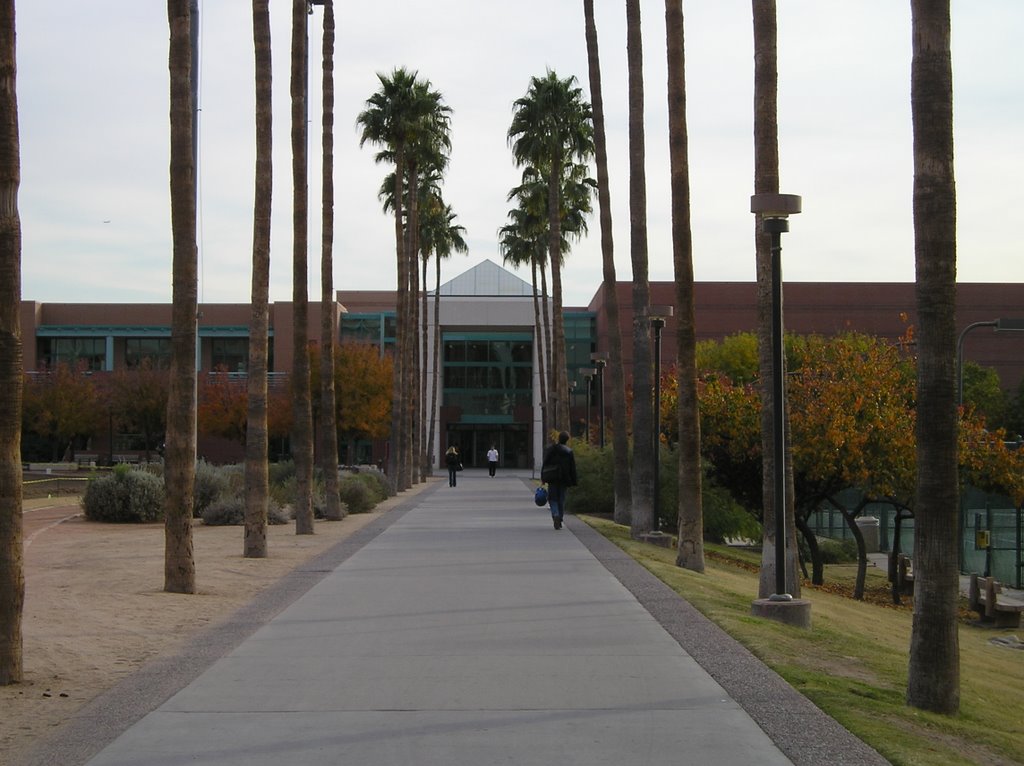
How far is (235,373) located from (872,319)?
40972mm

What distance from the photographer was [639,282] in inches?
976

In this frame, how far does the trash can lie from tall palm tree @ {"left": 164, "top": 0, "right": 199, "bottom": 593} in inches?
1075

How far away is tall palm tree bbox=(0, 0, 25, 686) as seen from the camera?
9094mm

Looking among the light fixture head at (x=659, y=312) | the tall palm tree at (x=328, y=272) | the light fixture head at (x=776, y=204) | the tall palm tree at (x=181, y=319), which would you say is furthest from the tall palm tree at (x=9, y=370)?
the tall palm tree at (x=328, y=272)

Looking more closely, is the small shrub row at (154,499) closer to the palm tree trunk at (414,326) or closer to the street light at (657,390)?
the street light at (657,390)

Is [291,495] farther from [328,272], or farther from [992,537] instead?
[992,537]

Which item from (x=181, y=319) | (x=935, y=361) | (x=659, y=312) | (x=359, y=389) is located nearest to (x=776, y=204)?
(x=935, y=361)

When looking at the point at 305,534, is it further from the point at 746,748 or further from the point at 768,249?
the point at 746,748

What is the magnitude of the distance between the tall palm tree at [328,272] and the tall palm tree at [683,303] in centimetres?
985

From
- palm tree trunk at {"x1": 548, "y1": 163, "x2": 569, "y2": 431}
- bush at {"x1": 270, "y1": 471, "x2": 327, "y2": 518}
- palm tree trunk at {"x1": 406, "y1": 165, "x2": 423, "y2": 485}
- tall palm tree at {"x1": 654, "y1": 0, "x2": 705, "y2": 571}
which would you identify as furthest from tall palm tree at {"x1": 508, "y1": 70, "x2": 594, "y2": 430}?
tall palm tree at {"x1": 654, "y1": 0, "x2": 705, "y2": 571}

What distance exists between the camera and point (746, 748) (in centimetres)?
730

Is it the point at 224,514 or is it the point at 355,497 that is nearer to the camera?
the point at 224,514

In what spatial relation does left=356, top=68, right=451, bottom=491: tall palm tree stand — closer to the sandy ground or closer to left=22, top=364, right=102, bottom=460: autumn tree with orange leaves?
the sandy ground

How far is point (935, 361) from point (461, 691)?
407 cm
